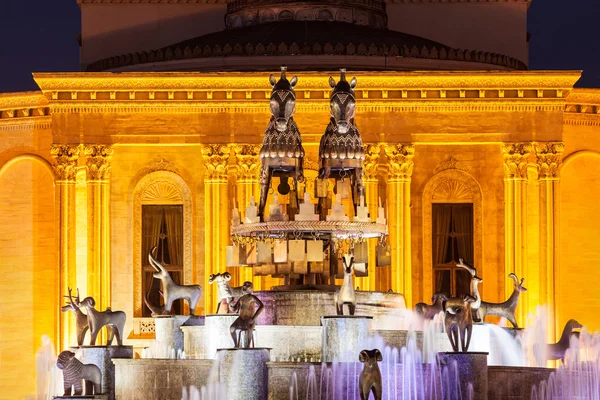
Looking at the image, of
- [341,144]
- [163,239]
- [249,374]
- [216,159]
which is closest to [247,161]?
[216,159]

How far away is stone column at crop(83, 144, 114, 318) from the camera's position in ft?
175

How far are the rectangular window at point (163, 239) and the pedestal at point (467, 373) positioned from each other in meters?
20.1

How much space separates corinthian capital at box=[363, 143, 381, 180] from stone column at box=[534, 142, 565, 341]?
4242 millimetres

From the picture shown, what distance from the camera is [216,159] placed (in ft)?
177

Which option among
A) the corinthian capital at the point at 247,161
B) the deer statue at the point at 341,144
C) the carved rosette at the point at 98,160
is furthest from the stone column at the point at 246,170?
the deer statue at the point at 341,144

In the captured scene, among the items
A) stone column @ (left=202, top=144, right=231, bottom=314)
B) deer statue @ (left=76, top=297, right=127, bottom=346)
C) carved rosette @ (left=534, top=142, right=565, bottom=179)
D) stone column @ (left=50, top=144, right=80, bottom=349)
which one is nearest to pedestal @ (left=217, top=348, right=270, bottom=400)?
deer statue @ (left=76, top=297, right=127, bottom=346)

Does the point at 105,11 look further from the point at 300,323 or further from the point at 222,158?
the point at 300,323

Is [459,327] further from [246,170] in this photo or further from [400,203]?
[246,170]

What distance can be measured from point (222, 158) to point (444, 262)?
6.72 m

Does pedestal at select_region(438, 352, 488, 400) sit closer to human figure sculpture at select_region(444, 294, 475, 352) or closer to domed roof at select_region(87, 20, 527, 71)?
human figure sculpture at select_region(444, 294, 475, 352)

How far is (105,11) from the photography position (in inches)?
2419

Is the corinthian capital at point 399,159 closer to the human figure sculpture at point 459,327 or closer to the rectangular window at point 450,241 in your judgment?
the rectangular window at point 450,241

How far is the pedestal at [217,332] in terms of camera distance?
38.1m

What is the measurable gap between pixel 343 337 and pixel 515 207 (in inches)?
711
